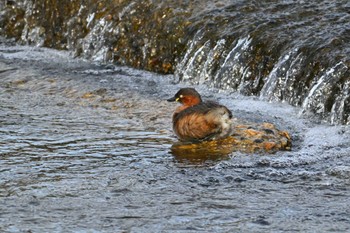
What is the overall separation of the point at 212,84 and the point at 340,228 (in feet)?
15.9

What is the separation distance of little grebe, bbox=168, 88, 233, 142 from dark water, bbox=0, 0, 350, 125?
158 centimetres

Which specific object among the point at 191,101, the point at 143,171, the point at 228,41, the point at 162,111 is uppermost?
the point at 228,41

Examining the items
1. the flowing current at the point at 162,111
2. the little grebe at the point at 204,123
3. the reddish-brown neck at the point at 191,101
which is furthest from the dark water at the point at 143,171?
the reddish-brown neck at the point at 191,101

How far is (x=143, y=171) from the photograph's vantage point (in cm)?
667

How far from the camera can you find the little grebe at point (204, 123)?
7.28 metres

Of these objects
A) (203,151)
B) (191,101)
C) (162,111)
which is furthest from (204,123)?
(162,111)

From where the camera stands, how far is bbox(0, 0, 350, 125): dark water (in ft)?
29.6

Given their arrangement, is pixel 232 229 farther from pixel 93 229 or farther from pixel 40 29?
pixel 40 29

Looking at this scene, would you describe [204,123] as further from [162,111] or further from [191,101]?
[162,111]

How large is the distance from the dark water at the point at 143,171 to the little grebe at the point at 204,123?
20 centimetres

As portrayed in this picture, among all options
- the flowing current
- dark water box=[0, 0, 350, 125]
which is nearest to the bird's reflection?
the flowing current

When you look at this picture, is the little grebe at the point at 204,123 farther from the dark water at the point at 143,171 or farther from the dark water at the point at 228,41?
the dark water at the point at 228,41

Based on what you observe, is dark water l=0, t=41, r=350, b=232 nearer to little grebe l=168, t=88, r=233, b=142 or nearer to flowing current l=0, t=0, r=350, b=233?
flowing current l=0, t=0, r=350, b=233

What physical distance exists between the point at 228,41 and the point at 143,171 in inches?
148
